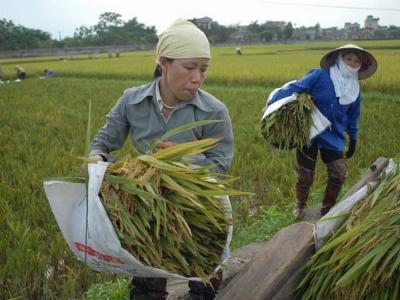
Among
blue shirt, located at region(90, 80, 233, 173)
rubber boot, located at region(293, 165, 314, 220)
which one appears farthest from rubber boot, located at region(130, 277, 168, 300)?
rubber boot, located at region(293, 165, 314, 220)

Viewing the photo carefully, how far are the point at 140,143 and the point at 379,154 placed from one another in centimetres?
376

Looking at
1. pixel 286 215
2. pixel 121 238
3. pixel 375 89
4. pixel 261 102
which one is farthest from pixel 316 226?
pixel 375 89

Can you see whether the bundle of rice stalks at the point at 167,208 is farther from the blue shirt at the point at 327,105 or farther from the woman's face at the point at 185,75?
the blue shirt at the point at 327,105

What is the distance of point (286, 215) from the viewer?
142 inches

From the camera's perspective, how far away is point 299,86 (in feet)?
11.1

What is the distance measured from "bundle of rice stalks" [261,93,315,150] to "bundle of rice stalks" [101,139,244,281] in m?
1.74

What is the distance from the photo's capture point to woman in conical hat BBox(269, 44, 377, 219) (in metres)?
3.31

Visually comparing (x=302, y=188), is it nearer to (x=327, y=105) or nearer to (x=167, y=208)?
(x=327, y=105)

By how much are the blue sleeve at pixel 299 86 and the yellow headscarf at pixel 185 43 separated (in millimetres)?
1576

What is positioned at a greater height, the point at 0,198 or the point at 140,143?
the point at 140,143

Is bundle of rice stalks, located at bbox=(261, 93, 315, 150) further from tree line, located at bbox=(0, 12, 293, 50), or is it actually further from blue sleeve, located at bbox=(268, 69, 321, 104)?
tree line, located at bbox=(0, 12, 293, 50)

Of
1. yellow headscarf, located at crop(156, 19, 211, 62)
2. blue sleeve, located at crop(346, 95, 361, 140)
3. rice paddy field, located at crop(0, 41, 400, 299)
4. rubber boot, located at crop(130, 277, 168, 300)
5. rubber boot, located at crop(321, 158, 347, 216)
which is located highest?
yellow headscarf, located at crop(156, 19, 211, 62)

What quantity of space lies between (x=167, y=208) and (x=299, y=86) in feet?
6.94

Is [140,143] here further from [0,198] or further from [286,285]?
[0,198]
